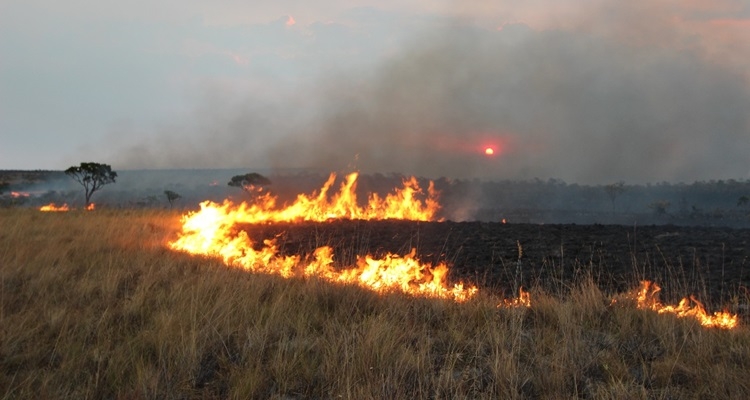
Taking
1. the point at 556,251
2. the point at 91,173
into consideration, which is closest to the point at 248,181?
the point at 91,173

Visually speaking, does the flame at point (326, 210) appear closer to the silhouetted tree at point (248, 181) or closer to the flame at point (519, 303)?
the flame at point (519, 303)

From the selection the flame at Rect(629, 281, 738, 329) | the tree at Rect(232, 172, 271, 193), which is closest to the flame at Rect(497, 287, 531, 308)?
the flame at Rect(629, 281, 738, 329)

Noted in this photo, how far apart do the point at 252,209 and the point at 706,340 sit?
16.4m

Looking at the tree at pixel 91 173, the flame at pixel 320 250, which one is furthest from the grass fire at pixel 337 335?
the tree at pixel 91 173

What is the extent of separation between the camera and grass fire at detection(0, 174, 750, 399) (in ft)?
11.8

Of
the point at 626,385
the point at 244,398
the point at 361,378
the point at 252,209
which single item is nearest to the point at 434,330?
the point at 361,378

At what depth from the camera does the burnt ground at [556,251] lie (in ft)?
27.2

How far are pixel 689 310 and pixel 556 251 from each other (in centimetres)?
410

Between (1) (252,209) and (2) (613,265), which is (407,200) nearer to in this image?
(1) (252,209)

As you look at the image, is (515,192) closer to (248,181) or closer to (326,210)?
(248,181)

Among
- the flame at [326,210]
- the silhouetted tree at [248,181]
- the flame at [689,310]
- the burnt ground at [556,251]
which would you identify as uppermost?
the silhouetted tree at [248,181]

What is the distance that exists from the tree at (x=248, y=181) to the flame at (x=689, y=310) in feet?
120

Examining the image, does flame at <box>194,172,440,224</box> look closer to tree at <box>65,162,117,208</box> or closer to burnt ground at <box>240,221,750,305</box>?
burnt ground at <box>240,221,750,305</box>

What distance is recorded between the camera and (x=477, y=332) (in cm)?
473
